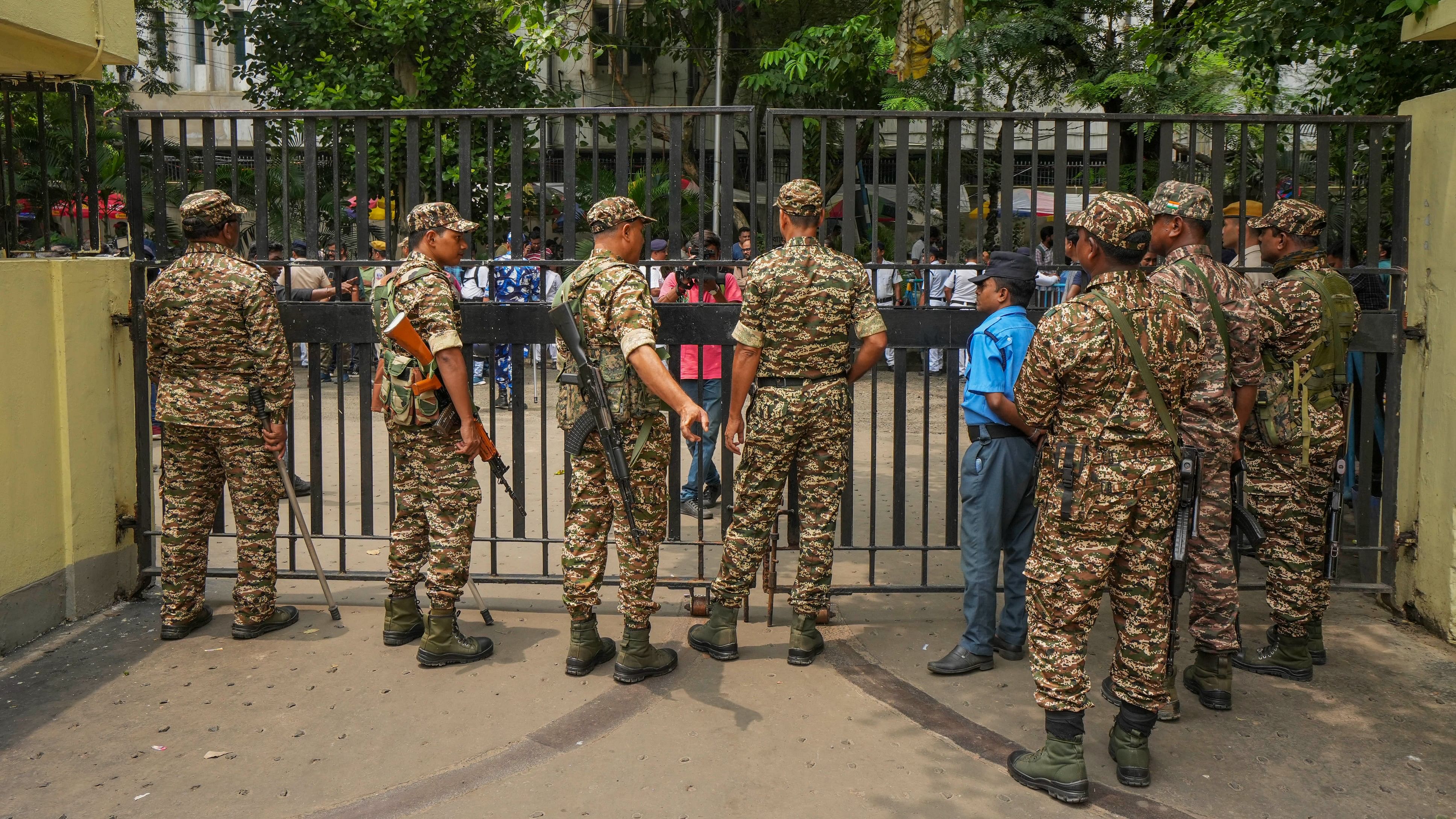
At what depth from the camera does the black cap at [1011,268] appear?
4.67 metres

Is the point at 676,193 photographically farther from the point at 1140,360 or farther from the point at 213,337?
the point at 1140,360

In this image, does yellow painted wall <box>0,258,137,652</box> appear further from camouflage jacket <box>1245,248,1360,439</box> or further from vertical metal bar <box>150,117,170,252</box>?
camouflage jacket <box>1245,248,1360,439</box>

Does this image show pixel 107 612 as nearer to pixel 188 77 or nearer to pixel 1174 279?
pixel 1174 279

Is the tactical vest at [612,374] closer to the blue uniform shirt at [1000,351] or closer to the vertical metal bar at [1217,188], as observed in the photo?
the blue uniform shirt at [1000,351]

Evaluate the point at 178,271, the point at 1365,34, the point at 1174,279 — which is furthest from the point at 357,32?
the point at 1174,279

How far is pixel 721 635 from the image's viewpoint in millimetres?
4977

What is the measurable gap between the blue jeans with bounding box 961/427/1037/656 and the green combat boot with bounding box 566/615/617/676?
5.10 feet

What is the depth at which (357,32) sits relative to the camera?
611 inches

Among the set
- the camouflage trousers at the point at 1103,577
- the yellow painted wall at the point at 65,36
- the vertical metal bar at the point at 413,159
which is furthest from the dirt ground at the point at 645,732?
the yellow painted wall at the point at 65,36

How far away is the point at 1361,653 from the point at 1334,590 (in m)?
0.58

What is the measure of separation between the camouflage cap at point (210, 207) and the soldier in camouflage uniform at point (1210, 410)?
3.94m

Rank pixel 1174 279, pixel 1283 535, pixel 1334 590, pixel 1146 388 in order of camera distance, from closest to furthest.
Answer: pixel 1146 388
pixel 1174 279
pixel 1283 535
pixel 1334 590

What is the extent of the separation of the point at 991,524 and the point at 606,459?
1614 millimetres

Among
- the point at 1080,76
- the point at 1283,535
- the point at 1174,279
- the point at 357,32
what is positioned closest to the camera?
the point at 1174,279
